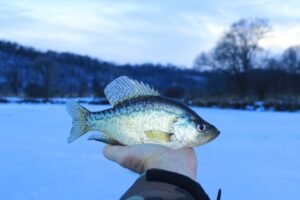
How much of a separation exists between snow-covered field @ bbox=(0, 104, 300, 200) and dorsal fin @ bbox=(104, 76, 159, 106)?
321 cm

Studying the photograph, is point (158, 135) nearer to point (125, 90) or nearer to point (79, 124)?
point (125, 90)

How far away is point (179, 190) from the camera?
1.31 m

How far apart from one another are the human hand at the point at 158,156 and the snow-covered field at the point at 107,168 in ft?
10.2

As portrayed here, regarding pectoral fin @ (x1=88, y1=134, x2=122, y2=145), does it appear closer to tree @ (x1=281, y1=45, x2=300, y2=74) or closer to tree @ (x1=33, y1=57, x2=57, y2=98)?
tree @ (x1=33, y1=57, x2=57, y2=98)

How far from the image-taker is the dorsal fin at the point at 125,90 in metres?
1.50

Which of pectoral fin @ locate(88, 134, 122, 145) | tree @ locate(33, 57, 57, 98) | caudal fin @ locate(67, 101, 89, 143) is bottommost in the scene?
tree @ locate(33, 57, 57, 98)

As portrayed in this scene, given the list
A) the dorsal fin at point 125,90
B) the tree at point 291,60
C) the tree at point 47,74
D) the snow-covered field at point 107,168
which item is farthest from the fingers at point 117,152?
the tree at point 291,60

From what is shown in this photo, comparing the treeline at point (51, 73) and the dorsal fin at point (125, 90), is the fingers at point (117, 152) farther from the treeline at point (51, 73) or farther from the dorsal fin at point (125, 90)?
the treeline at point (51, 73)

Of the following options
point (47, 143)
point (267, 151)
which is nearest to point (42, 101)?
point (47, 143)

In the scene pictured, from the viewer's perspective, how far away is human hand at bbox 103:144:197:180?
156 cm

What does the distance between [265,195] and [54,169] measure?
3.13m

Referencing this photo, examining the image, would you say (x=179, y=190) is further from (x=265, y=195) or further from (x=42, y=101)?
(x=42, y=101)

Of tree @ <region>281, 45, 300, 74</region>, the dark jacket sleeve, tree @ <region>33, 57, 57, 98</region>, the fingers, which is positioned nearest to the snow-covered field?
the fingers

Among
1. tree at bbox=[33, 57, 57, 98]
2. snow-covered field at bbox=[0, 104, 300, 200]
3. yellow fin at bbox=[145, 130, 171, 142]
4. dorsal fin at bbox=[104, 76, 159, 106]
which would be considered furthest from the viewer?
tree at bbox=[33, 57, 57, 98]
